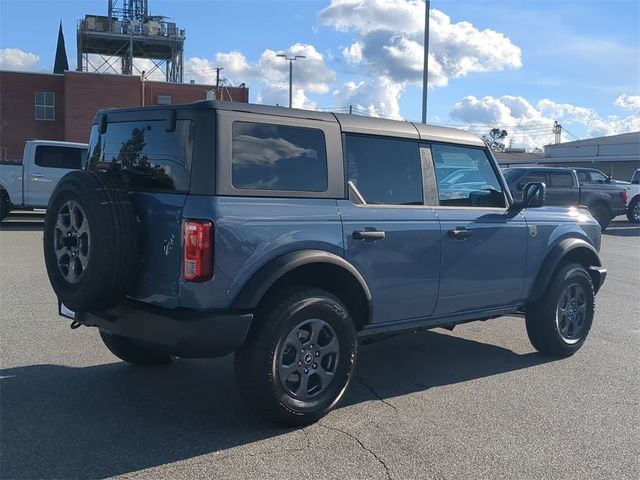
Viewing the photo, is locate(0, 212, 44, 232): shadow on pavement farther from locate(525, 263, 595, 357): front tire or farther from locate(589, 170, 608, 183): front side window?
locate(589, 170, 608, 183): front side window

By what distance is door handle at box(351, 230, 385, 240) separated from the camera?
4469mm

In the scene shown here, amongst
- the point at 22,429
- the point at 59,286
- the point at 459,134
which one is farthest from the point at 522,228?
the point at 22,429

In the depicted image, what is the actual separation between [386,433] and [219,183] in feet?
6.30

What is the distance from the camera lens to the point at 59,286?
4.23m

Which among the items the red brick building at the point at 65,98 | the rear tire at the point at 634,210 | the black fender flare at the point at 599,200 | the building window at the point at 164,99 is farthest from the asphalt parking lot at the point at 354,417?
the building window at the point at 164,99

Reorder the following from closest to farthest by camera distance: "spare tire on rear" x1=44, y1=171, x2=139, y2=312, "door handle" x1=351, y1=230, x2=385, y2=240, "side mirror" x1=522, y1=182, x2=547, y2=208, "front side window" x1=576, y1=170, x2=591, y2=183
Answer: "spare tire on rear" x1=44, y1=171, x2=139, y2=312, "door handle" x1=351, y1=230, x2=385, y2=240, "side mirror" x1=522, y1=182, x2=547, y2=208, "front side window" x1=576, y1=170, x2=591, y2=183

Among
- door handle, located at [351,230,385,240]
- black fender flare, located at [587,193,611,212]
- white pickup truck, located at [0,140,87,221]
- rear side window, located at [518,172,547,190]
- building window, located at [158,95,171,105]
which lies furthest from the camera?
building window, located at [158,95,171,105]

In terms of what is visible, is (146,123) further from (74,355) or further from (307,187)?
(74,355)

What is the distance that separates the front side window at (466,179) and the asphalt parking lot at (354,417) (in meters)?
1.49

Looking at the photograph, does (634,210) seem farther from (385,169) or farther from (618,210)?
(385,169)

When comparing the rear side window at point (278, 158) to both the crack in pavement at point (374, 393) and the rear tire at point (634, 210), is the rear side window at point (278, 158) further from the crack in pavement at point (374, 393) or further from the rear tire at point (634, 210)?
the rear tire at point (634, 210)

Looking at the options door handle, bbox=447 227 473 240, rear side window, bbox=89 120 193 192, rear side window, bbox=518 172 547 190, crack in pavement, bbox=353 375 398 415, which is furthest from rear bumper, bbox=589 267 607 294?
rear side window, bbox=518 172 547 190

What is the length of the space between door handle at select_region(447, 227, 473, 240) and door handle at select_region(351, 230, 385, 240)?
0.77 metres

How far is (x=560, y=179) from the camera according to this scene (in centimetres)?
1941
